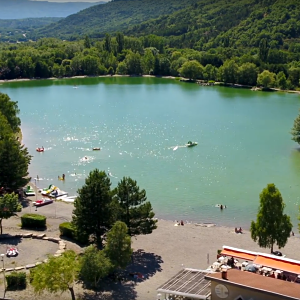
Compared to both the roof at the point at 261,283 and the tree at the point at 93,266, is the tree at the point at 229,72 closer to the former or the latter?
the tree at the point at 93,266

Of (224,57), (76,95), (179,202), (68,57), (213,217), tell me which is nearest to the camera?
(213,217)

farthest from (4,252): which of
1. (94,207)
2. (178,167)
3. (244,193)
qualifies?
(178,167)

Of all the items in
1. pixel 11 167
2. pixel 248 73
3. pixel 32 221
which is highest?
pixel 248 73

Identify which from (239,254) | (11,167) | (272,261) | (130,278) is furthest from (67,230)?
(272,261)

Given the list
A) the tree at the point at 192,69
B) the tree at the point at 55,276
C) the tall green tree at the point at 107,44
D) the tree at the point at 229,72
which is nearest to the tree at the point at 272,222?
the tree at the point at 55,276

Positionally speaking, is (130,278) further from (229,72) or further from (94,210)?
(229,72)

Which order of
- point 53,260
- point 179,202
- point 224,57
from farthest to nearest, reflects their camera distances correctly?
point 224,57, point 179,202, point 53,260

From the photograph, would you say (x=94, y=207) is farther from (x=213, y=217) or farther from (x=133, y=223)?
(x=213, y=217)
